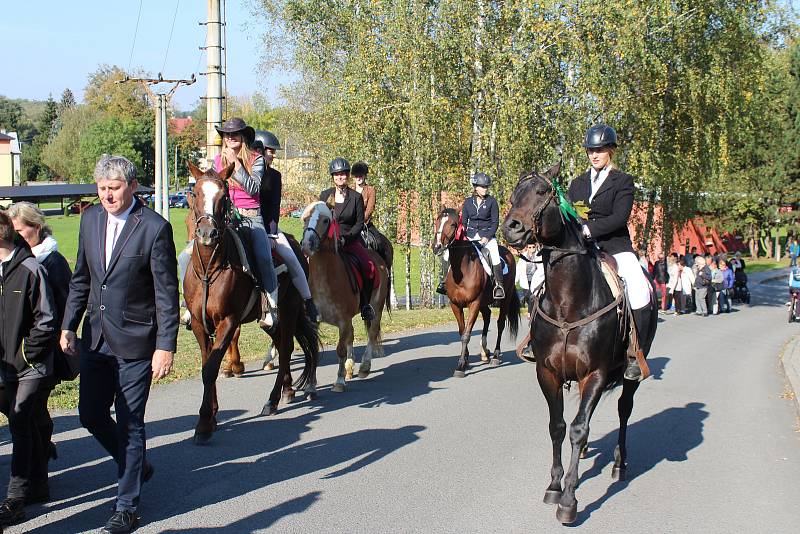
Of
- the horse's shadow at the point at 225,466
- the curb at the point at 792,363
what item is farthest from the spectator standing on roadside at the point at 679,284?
the horse's shadow at the point at 225,466

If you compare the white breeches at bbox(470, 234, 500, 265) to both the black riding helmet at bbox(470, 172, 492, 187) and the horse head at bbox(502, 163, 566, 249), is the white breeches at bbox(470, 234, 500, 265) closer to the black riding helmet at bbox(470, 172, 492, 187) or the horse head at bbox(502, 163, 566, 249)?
the black riding helmet at bbox(470, 172, 492, 187)

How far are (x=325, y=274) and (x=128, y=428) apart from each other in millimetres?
5914

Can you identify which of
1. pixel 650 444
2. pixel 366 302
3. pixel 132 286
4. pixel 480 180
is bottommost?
pixel 650 444

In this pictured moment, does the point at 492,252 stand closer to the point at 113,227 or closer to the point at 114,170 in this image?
the point at 113,227

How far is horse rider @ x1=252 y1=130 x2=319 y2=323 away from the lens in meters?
9.79

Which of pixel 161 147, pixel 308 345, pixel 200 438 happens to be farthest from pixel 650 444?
pixel 161 147

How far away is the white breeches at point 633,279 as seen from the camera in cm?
757

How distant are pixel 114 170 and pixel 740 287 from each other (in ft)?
106

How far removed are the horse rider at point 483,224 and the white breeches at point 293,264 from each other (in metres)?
4.54

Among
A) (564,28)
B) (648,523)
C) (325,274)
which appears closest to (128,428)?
(648,523)

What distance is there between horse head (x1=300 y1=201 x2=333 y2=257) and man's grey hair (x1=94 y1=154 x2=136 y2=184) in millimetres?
5249

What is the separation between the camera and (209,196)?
7.96 m

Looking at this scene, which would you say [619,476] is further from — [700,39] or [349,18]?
[700,39]

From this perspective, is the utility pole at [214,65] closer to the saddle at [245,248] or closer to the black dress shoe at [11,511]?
the saddle at [245,248]
